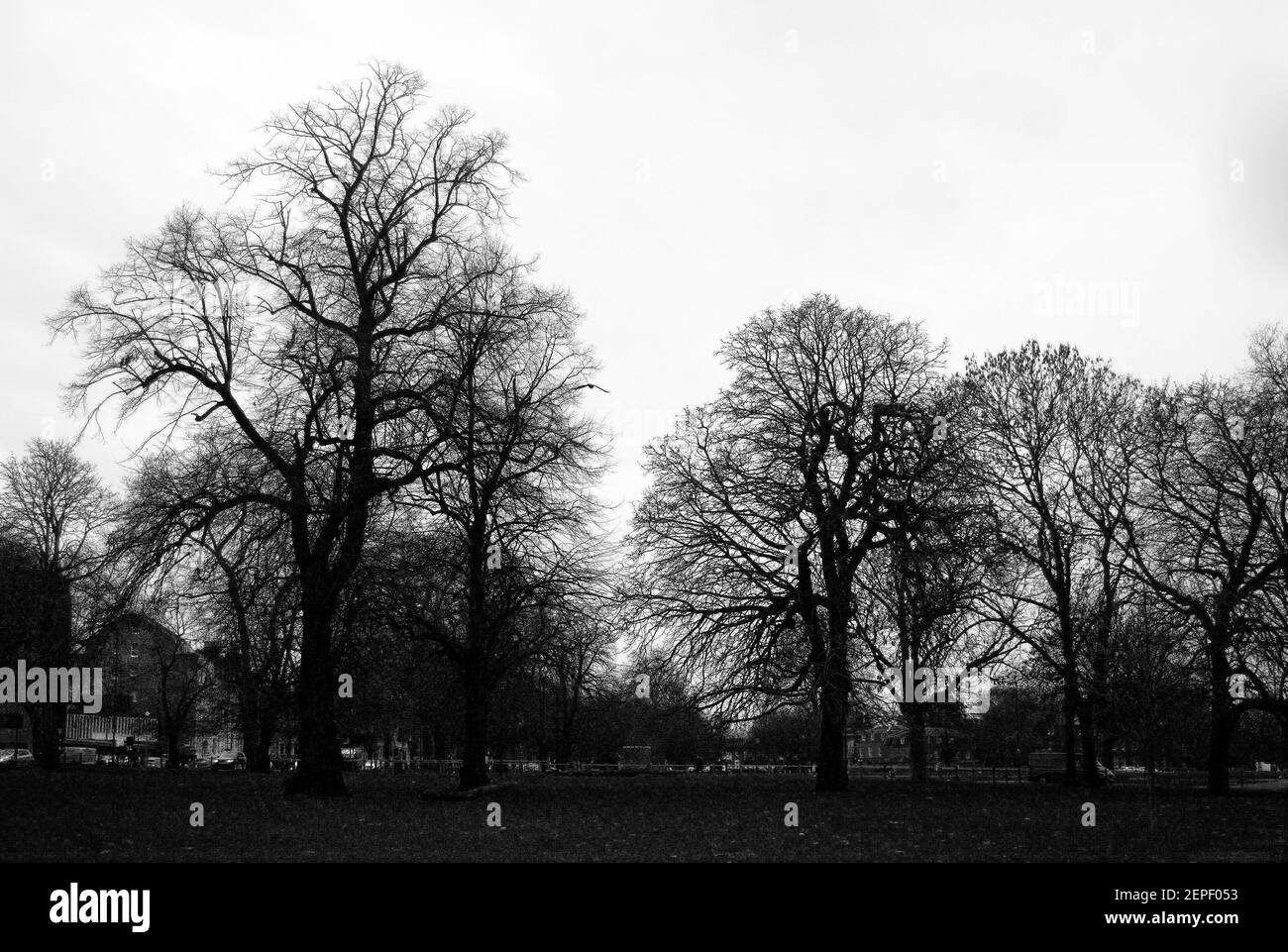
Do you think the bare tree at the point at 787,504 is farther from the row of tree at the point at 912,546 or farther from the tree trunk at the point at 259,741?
the tree trunk at the point at 259,741

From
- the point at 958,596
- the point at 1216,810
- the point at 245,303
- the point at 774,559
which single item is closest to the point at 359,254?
the point at 245,303

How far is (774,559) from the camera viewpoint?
109ft

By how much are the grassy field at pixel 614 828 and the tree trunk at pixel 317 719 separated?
3.11ft

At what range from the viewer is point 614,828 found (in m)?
21.5

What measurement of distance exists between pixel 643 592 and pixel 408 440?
7895mm

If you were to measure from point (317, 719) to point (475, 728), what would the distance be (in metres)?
5.01

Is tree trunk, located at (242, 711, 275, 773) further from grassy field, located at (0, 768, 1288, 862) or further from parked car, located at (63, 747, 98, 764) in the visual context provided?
parked car, located at (63, 747, 98, 764)

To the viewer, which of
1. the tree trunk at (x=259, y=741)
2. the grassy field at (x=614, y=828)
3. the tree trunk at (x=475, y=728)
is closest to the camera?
the grassy field at (x=614, y=828)

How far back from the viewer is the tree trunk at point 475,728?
107 ft

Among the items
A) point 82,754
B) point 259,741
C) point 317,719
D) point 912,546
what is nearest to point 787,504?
point 912,546

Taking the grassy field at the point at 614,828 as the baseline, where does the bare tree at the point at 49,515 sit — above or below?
above

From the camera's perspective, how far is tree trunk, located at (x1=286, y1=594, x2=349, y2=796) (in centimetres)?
2823

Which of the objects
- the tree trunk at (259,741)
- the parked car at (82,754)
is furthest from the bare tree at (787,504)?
the parked car at (82,754)
